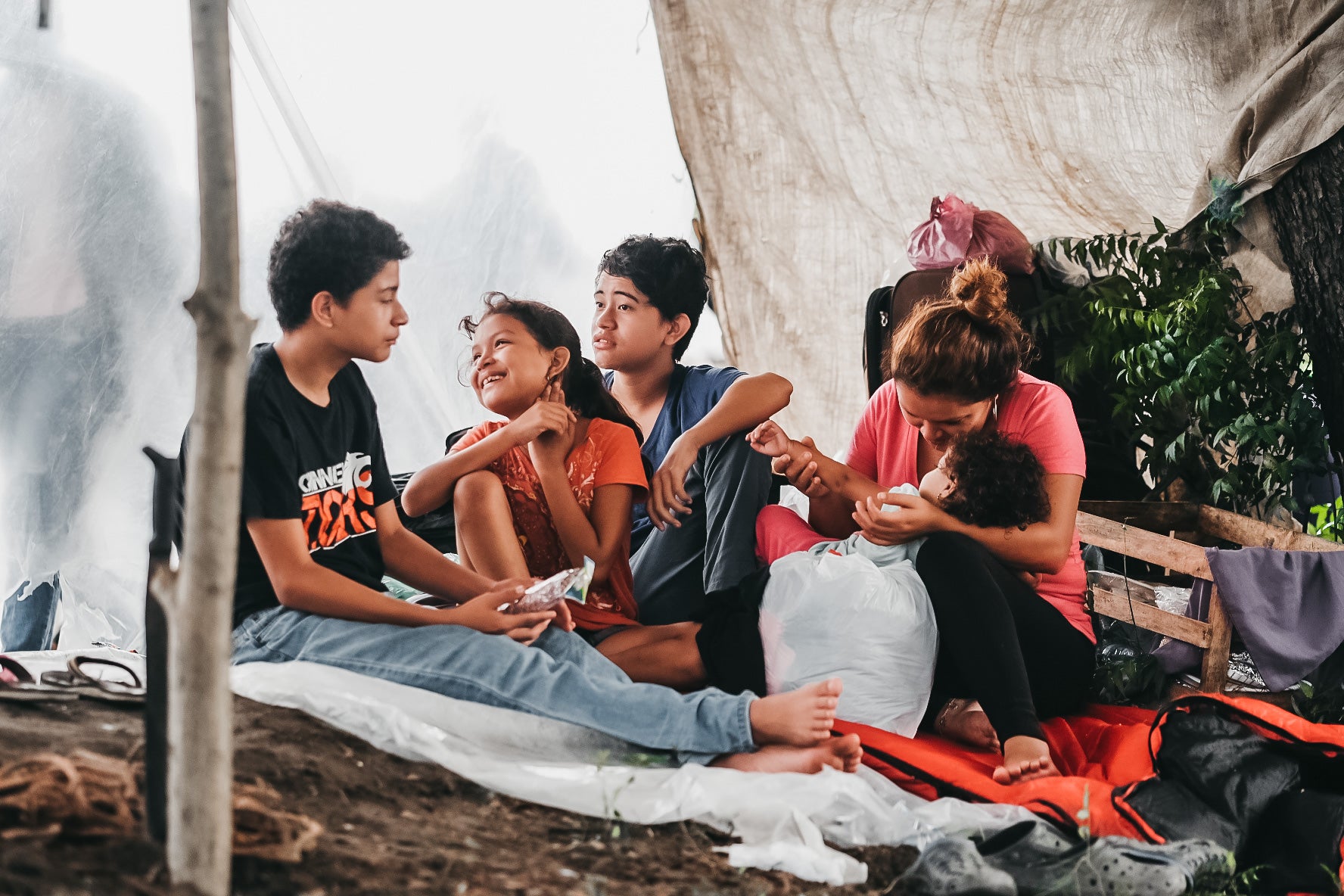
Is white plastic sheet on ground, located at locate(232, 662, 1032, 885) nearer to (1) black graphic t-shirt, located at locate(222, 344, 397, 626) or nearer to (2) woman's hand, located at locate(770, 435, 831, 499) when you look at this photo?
(1) black graphic t-shirt, located at locate(222, 344, 397, 626)

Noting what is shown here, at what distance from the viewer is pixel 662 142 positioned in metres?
3.56

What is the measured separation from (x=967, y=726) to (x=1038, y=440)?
475mm

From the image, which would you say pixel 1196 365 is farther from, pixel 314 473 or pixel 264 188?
pixel 264 188

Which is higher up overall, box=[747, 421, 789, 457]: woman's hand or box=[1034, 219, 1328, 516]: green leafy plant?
box=[1034, 219, 1328, 516]: green leafy plant

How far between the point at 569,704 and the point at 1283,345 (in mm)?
1589

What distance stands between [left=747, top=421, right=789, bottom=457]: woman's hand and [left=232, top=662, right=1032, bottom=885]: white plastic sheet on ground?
1.95 feet

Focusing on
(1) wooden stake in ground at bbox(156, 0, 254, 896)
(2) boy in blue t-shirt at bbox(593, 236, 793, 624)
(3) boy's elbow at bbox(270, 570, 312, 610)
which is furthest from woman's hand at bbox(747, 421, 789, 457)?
(1) wooden stake in ground at bbox(156, 0, 254, 896)

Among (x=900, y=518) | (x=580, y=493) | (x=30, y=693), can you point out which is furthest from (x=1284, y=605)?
(x=30, y=693)

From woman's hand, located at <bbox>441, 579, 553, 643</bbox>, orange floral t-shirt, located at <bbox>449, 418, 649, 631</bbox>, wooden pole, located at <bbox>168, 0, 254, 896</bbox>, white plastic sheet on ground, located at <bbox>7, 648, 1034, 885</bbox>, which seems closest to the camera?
wooden pole, located at <bbox>168, 0, 254, 896</bbox>

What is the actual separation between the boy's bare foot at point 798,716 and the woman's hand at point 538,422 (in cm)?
55

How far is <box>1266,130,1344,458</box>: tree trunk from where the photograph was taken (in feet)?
6.68

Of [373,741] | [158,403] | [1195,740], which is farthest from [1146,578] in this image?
[158,403]

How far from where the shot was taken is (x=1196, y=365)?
2264 mm

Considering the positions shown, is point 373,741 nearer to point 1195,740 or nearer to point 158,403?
point 1195,740
